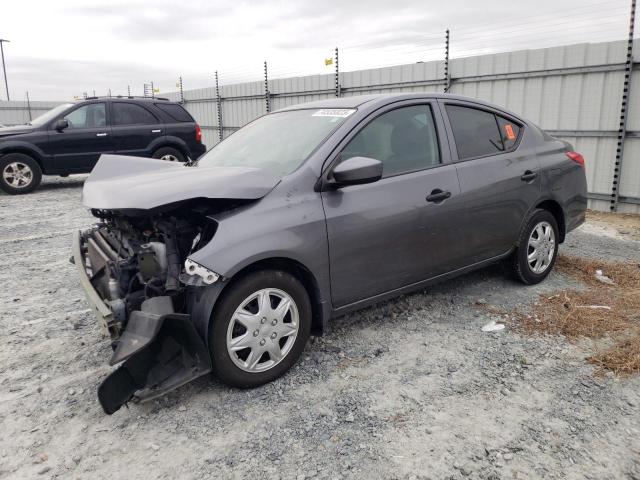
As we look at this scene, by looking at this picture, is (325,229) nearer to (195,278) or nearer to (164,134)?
(195,278)

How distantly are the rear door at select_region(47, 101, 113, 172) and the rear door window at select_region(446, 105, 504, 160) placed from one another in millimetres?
8584

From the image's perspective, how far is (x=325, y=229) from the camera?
3172 millimetres

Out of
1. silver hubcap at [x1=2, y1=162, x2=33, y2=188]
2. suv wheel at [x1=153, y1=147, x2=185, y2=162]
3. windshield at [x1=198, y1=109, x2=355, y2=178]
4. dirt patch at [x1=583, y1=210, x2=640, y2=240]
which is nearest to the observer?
windshield at [x1=198, y1=109, x2=355, y2=178]

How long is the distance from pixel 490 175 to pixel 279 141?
1738 mm

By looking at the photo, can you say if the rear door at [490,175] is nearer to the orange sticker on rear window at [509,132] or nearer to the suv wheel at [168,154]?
the orange sticker on rear window at [509,132]

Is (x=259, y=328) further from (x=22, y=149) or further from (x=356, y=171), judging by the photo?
(x=22, y=149)

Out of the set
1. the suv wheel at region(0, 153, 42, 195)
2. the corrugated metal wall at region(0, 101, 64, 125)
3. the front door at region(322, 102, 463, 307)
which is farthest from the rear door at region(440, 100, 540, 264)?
the corrugated metal wall at region(0, 101, 64, 125)

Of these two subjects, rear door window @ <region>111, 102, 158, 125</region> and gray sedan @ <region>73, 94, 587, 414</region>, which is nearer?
gray sedan @ <region>73, 94, 587, 414</region>

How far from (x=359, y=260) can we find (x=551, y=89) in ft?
21.9

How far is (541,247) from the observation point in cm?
464

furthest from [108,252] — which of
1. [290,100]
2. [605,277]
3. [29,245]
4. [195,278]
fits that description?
[290,100]

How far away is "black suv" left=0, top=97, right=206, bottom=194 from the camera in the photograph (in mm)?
10102

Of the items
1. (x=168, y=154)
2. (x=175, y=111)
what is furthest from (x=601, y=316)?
(x=175, y=111)

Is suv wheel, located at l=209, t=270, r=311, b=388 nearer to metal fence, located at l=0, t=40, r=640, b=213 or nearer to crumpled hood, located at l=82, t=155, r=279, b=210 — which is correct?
crumpled hood, located at l=82, t=155, r=279, b=210
